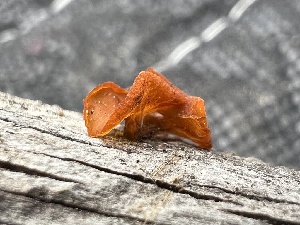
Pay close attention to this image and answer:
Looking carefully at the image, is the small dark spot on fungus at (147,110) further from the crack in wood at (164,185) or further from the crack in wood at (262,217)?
the crack in wood at (262,217)

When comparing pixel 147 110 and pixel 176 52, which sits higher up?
pixel 176 52

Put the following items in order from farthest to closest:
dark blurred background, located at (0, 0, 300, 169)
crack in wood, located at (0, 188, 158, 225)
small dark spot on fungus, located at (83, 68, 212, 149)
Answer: dark blurred background, located at (0, 0, 300, 169) → small dark spot on fungus, located at (83, 68, 212, 149) → crack in wood, located at (0, 188, 158, 225)

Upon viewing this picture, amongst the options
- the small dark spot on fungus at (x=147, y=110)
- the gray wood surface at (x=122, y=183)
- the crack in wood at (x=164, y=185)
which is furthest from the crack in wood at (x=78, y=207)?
the small dark spot on fungus at (x=147, y=110)

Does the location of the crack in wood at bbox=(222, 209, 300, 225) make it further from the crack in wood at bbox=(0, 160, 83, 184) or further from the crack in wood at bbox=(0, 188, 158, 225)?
the crack in wood at bbox=(0, 160, 83, 184)

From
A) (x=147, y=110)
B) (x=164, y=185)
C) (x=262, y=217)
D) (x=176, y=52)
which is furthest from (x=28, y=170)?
(x=176, y=52)

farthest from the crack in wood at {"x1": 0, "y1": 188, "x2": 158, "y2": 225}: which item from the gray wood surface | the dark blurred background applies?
the dark blurred background

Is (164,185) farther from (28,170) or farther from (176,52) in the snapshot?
(176,52)
